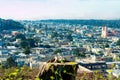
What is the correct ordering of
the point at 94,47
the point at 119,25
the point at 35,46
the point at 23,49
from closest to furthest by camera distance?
1. the point at 23,49
2. the point at 35,46
3. the point at 94,47
4. the point at 119,25

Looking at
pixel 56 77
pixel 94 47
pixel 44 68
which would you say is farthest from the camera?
pixel 94 47

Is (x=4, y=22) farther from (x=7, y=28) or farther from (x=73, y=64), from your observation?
(x=73, y=64)

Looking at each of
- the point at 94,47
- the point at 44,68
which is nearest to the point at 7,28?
the point at 94,47

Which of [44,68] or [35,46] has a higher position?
[44,68]

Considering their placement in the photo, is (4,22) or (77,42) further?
(4,22)

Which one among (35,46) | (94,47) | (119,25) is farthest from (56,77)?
(119,25)

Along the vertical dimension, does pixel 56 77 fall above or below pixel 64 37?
above

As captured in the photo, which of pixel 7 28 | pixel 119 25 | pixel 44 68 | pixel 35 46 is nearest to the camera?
pixel 44 68

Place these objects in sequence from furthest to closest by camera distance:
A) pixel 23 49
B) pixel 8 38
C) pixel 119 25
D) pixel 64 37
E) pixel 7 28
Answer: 1. pixel 119 25
2. pixel 7 28
3. pixel 64 37
4. pixel 8 38
5. pixel 23 49

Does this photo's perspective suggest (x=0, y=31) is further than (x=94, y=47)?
Yes

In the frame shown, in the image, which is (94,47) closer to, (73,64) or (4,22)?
(4,22)
